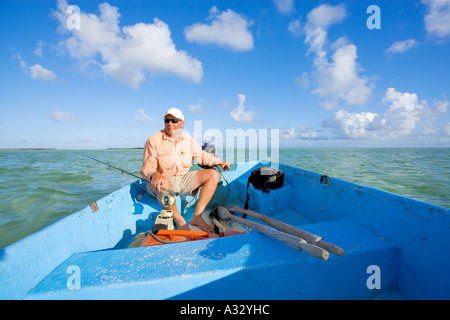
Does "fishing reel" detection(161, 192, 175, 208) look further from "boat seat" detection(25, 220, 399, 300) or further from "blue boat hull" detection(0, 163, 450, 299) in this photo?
"boat seat" detection(25, 220, 399, 300)

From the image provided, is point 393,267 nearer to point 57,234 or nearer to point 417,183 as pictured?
point 57,234

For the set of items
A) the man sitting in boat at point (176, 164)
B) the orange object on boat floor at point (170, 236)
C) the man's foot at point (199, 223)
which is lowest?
the man's foot at point (199, 223)

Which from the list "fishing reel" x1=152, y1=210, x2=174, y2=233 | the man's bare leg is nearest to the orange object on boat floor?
"fishing reel" x1=152, y1=210, x2=174, y2=233

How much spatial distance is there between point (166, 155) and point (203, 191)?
78 centimetres

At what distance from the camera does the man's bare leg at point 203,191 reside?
2.59m

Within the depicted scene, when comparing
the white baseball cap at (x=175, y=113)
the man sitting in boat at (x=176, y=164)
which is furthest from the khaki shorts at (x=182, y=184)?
the white baseball cap at (x=175, y=113)

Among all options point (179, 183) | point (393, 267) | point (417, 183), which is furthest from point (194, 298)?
point (417, 183)

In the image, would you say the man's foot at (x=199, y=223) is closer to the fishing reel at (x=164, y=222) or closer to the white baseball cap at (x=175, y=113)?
the fishing reel at (x=164, y=222)

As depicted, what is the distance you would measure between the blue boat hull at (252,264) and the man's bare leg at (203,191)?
1151 millimetres

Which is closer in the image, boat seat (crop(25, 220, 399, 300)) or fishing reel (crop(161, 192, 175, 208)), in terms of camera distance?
boat seat (crop(25, 220, 399, 300))

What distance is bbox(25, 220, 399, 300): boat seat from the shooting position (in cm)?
107

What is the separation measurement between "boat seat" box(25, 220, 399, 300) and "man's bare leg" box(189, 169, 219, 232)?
1.16 meters

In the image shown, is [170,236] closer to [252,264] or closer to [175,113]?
[252,264]

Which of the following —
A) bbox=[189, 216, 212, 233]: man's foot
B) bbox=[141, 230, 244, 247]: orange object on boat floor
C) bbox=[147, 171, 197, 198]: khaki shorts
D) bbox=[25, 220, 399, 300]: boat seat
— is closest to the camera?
bbox=[25, 220, 399, 300]: boat seat
